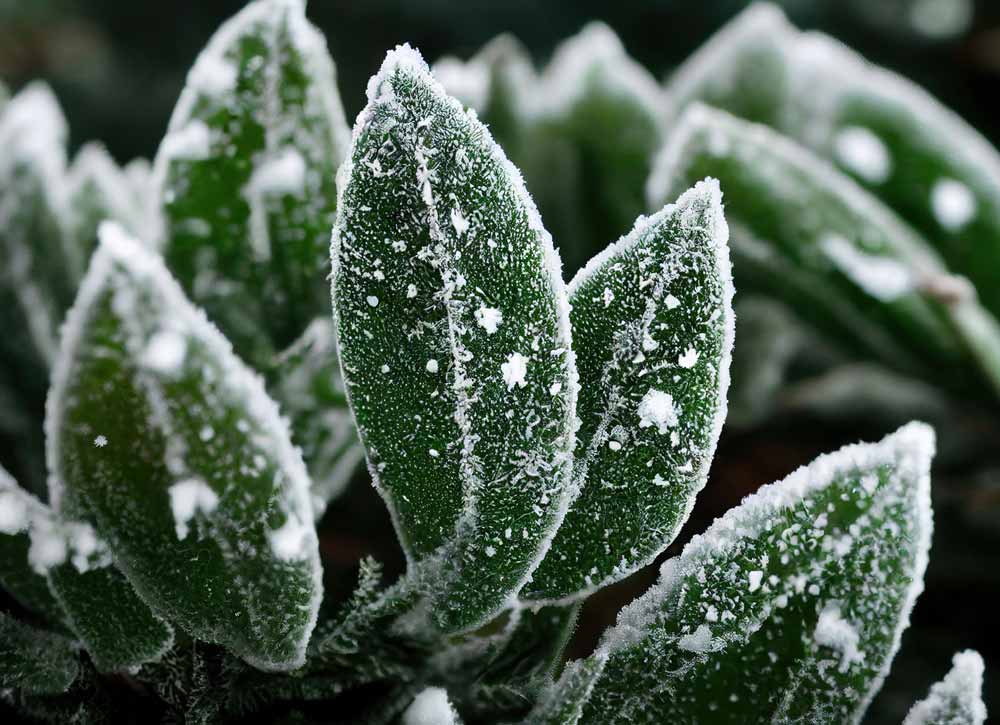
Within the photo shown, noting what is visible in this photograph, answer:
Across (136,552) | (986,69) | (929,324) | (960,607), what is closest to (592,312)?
(136,552)

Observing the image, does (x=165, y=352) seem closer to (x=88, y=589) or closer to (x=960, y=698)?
(x=88, y=589)

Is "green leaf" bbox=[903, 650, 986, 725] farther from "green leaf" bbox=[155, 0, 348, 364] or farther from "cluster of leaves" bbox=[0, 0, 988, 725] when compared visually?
"green leaf" bbox=[155, 0, 348, 364]

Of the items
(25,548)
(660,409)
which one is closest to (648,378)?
(660,409)

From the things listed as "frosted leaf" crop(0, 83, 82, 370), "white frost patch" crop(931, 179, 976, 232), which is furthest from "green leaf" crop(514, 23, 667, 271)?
"frosted leaf" crop(0, 83, 82, 370)

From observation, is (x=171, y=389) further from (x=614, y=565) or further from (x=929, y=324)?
(x=929, y=324)

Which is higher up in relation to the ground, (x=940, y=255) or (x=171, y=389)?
(x=940, y=255)

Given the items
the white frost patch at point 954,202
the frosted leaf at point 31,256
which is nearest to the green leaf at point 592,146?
the white frost patch at point 954,202
